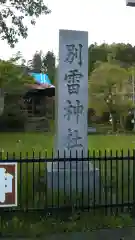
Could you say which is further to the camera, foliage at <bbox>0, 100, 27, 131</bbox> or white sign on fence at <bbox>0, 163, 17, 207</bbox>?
foliage at <bbox>0, 100, 27, 131</bbox>

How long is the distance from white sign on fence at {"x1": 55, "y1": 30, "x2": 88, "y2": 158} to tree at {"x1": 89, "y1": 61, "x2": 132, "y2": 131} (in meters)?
26.9

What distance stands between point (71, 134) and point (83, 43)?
2171mm

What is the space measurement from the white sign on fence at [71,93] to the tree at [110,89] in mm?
26856

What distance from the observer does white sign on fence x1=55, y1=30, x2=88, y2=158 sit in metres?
8.33

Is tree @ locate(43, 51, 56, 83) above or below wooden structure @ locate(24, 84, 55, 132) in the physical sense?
above

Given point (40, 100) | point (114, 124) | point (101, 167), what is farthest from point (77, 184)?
point (40, 100)

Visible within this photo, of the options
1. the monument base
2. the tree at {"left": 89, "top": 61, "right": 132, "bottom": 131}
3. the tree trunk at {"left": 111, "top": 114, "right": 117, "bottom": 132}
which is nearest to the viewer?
the monument base

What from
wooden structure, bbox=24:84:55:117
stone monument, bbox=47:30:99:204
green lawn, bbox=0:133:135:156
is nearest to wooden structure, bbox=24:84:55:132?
wooden structure, bbox=24:84:55:117

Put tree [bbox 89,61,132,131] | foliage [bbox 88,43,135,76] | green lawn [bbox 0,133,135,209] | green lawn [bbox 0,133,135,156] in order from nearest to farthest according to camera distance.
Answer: green lawn [bbox 0,133,135,209], green lawn [bbox 0,133,135,156], tree [bbox 89,61,132,131], foliage [bbox 88,43,135,76]

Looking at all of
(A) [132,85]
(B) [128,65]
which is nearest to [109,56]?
(B) [128,65]

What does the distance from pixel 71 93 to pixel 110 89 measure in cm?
2783

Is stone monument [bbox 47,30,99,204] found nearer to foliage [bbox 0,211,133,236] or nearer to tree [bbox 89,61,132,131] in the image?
foliage [bbox 0,211,133,236]

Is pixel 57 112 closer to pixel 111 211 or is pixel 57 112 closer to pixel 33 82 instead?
pixel 111 211

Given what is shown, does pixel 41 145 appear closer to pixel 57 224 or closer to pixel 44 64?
pixel 57 224
